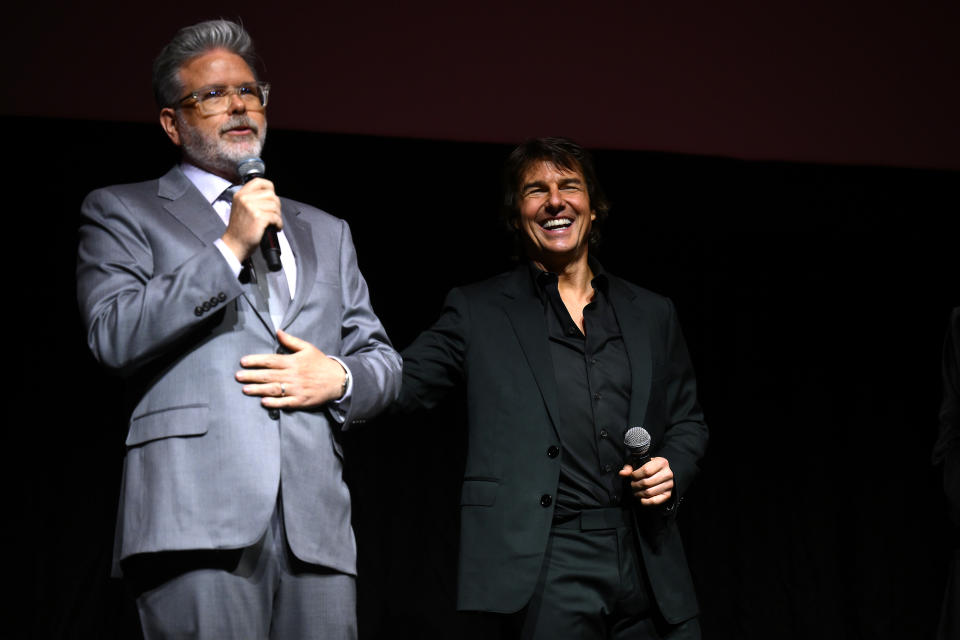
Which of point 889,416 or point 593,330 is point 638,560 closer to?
point 593,330

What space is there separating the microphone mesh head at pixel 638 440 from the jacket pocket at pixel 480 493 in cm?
29

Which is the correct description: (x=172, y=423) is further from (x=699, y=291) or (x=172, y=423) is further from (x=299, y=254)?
(x=699, y=291)

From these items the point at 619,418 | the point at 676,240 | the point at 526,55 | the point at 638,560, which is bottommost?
the point at 638,560

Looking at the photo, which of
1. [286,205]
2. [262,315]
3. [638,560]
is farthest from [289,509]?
[638,560]

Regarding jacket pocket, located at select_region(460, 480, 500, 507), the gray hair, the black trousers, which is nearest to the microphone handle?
the black trousers

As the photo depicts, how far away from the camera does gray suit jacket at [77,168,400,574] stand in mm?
1612

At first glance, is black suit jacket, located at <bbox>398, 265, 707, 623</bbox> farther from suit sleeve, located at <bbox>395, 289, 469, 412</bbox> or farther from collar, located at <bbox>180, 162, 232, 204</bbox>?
collar, located at <bbox>180, 162, 232, 204</bbox>

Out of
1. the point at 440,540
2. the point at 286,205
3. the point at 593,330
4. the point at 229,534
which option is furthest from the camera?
the point at 440,540

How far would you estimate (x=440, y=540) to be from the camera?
331 centimetres

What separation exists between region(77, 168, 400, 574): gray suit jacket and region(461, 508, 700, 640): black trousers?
1.58 ft

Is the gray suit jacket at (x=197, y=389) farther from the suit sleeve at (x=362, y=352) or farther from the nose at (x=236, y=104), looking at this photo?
the nose at (x=236, y=104)

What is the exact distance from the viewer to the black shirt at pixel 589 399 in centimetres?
215

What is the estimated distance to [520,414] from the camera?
7.14 ft

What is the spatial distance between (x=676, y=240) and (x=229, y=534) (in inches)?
95.0
